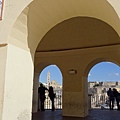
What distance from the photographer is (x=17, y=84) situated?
11.8 ft

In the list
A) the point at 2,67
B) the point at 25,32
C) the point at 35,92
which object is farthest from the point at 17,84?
the point at 35,92

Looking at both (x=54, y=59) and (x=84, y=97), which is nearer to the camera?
(x=84, y=97)

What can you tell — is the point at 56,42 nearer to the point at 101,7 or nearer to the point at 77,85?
the point at 77,85

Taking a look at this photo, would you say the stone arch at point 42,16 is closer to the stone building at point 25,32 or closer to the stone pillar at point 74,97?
the stone building at point 25,32

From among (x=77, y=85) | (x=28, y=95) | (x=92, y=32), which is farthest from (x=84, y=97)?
(x=28, y=95)

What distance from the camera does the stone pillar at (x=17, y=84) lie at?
335cm

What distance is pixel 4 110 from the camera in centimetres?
322

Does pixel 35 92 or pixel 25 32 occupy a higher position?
pixel 25 32

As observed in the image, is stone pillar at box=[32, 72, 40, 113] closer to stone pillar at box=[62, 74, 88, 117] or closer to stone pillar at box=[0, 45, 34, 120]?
stone pillar at box=[62, 74, 88, 117]

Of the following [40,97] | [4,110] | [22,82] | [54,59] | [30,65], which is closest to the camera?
[4,110]

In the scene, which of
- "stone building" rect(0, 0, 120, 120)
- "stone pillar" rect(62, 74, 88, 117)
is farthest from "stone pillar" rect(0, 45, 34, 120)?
"stone pillar" rect(62, 74, 88, 117)

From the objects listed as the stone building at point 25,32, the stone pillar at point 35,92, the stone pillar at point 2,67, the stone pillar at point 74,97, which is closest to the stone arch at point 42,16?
the stone building at point 25,32

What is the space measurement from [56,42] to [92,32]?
2003mm

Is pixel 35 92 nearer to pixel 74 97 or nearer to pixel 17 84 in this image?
pixel 74 97
